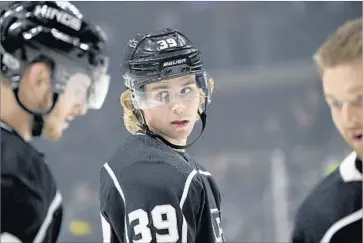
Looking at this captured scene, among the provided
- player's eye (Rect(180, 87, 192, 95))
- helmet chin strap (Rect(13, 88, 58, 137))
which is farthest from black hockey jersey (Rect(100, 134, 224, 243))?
helmet chin strap (Rect(13, 88, 58, 137))

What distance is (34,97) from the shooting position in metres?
1.33

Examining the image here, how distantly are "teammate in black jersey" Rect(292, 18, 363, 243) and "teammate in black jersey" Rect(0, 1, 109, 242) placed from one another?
1.41 ft

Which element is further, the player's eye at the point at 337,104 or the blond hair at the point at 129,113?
the blond hair at the point at 129,113

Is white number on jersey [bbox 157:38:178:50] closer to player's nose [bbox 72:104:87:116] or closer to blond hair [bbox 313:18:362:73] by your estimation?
player's nose [bbox 72:104:87:116]

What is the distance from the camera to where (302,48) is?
1950mm

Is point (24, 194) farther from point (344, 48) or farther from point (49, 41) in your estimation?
point (344, 48)

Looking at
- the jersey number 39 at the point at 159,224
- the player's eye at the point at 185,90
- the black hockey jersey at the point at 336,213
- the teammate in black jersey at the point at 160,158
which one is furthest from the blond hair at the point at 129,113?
the black hockey jersey at the point at 336,213

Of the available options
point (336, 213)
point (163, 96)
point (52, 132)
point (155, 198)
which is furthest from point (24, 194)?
point (336, 213)

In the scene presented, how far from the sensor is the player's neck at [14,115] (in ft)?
4.34

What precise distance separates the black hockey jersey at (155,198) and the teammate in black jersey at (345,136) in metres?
0.23

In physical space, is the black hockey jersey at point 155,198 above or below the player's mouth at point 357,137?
below

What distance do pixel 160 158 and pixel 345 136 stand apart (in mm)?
367

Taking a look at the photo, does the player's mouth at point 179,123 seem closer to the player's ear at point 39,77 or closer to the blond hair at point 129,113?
the blond hair at point 129,113

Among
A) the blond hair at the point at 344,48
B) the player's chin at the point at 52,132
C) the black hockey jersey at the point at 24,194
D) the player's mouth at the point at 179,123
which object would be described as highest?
the blond hair at the point at 344,48
